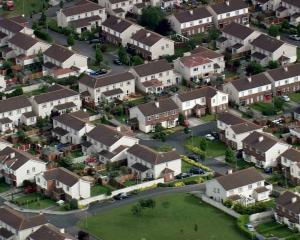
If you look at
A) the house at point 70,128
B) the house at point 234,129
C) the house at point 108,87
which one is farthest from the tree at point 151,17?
the house at point 234,129

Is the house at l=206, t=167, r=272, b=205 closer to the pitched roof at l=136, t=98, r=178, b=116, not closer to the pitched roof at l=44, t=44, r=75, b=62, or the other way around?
the pitched roof at l=136, t=98, r=178, b=116

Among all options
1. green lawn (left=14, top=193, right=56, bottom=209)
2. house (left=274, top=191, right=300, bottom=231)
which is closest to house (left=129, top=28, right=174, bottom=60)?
green lawn (left=14, top=193, right=56, bottom=209)

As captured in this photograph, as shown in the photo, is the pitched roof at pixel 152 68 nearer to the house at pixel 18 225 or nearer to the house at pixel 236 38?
the house at pixel 236 38

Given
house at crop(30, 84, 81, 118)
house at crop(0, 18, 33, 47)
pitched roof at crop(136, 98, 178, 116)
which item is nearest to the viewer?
pitched roof at crop(136, 98, 178, 116)

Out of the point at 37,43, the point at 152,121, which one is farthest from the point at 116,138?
the point at 37,43

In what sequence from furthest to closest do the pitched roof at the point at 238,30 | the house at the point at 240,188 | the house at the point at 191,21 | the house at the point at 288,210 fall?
the house at the point at 191,21 < the pitched roof at the point at 238,30 < the house at the point at 240,188 < the house at the point at 288,210

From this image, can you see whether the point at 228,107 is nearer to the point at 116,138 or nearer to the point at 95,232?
the point at 116,138
